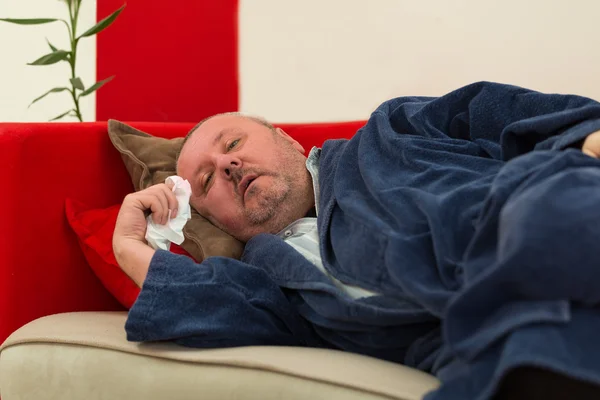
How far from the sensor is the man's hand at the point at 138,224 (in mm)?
1222

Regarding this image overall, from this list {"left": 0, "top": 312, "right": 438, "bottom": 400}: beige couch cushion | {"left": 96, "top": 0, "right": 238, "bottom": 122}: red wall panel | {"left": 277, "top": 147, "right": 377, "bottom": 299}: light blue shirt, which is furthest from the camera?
{"left": 96, "top": 0, "right": 238, "bottom": 122}: red wall panel

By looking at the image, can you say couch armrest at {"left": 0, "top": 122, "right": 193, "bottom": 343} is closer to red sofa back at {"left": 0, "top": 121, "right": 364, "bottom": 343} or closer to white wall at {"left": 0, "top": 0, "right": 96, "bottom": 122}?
red sofa back at {"left": 0, "top": 121, "right": 364, "bottom": 343}

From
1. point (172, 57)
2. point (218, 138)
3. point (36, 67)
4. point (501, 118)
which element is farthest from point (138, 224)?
point (36, 67)

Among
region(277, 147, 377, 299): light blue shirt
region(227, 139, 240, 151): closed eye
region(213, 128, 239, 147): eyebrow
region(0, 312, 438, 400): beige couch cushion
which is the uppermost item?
region(213, 128, 239, 147): eyebrow

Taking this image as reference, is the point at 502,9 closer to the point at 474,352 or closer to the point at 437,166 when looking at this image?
the point at 437,166

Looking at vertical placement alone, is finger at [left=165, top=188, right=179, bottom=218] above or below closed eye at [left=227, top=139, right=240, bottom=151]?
below

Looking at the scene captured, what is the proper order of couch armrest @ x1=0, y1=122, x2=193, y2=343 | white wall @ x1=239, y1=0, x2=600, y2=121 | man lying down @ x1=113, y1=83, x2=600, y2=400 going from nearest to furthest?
man lying down @ x1=113, y1=83, x2=600, y2=400
couch armrest @ x1=0, y1=122, x2=193, y2=343
white wall @ x1=239, y1=0, x2=600, y2=121

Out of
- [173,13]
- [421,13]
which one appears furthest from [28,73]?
[421,13]

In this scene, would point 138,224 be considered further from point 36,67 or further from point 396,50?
point 36,67

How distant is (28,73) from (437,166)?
6.58 feet

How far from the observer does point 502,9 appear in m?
1.85

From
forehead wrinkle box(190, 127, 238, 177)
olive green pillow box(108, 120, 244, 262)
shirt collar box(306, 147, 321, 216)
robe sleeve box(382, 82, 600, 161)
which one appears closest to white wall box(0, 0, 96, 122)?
olive green pillow box(108, 120, 244, 262)

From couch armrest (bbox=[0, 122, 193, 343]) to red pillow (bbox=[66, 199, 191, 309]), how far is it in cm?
3

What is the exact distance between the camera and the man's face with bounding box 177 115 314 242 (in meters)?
1.43
